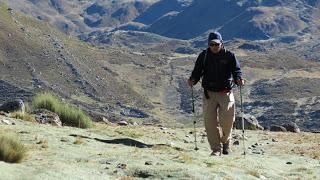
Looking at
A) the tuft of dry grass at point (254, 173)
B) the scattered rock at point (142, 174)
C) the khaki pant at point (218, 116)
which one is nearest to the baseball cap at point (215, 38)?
the khaki pant at point (218, 116)

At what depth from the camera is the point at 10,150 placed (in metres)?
10.5

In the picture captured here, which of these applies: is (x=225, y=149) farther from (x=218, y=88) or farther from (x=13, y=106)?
(x=13, y=106)

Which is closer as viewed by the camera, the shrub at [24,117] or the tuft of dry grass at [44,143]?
the tuft of dry grass at [44,143]

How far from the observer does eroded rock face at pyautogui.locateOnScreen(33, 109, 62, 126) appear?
20.2m

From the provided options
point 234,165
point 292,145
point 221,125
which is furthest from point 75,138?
point 292,145

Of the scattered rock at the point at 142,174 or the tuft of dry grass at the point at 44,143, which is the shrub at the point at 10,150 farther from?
the tuft of dry grass at the point at 44,143

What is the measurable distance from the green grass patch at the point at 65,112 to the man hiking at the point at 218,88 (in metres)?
7.58

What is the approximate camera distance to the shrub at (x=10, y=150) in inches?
413

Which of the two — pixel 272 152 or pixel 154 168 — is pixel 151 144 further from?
pixel 154 168

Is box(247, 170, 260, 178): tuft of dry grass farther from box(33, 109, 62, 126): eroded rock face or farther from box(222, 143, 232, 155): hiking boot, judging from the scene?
box(33, 109, 62, 126): eroded rock face

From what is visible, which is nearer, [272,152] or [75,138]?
[75,138]

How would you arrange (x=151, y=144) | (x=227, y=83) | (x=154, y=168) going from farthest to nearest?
(x=151, y=144) → (x=227, y=83) → (x=154, y=168)

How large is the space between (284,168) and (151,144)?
4.14m

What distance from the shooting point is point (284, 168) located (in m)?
13.9
